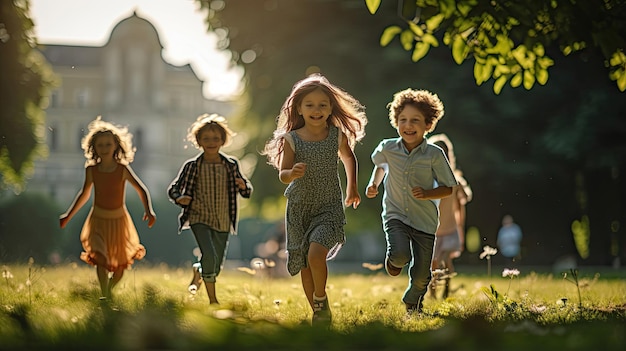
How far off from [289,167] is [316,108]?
0.49m

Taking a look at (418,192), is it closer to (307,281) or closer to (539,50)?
(307,281)

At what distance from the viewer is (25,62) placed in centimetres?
2830

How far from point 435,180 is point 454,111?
14.9m

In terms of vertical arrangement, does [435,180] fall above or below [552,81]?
below

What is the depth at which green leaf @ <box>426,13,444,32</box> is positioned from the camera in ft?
24.2

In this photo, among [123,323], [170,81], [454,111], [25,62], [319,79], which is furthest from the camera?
[170,81]

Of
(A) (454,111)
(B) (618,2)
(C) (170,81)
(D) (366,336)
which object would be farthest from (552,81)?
(C) (170,81)

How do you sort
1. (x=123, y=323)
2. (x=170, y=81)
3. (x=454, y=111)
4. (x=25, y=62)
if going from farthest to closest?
(x=170, y=81) < (x=25, y=62) < (x=454, y=111) < (x=123, y=323)

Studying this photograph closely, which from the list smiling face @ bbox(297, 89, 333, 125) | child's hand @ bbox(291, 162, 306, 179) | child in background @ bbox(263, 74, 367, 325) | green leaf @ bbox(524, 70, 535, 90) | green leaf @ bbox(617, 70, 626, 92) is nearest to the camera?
child's hand @ bbox(291, 162, 306, 179)

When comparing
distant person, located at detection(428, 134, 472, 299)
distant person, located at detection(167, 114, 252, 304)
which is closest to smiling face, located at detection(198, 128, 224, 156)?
distant person, located at detection(167, 114, 252, 304)

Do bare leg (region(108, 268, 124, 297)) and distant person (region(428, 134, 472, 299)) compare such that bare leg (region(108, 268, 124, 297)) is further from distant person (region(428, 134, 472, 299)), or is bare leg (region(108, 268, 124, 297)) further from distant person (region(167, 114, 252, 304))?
distant person (region(428, 134, 472, 299))

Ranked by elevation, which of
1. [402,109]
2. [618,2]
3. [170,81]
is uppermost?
[170,81]

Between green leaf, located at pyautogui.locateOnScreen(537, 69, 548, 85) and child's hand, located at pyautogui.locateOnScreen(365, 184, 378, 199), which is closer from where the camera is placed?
child's hand, located at pyautogui.locateOnScreen(365, 184, 378, 199)

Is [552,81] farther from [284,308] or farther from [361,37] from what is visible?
[284,308]
